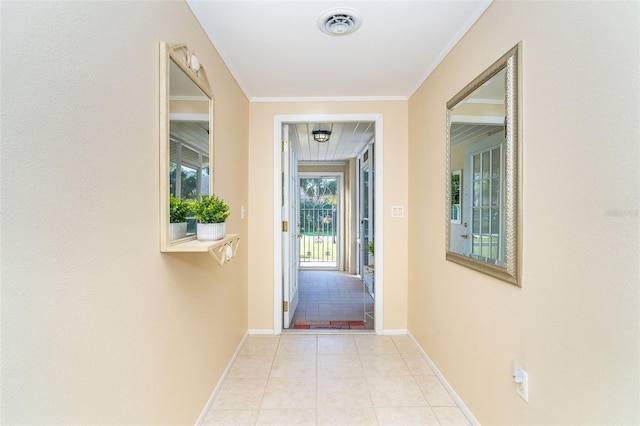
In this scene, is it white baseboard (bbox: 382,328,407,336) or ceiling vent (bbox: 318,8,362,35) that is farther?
white baseboard (bbox: 382,328,407,336)

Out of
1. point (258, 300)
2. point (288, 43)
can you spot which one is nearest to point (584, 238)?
point (288, 43)

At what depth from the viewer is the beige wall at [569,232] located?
0.88m

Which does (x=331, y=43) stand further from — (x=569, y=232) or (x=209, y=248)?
(x=569, y=232)

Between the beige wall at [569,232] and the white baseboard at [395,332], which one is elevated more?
the beige wall at [569,232]

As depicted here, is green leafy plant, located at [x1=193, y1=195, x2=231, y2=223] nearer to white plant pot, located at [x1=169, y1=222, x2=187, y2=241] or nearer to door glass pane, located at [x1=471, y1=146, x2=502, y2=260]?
white plant pot, located at [x1=169, y1=222, x2=187, y2=241]

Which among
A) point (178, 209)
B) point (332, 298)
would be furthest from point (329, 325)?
point (178, 209)

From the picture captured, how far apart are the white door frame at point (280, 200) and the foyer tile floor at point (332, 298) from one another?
0.44m

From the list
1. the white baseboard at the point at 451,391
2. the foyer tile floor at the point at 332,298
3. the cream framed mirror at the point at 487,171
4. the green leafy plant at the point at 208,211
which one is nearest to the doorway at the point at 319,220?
the foyer tile floor at the point at 332,298

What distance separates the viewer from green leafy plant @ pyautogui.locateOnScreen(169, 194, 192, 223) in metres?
1.33

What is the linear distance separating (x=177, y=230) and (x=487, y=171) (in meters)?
1.54

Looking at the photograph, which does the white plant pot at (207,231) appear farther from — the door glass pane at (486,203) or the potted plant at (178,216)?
the door glass pane at (486,203)

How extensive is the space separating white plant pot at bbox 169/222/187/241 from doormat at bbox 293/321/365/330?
2.09 m

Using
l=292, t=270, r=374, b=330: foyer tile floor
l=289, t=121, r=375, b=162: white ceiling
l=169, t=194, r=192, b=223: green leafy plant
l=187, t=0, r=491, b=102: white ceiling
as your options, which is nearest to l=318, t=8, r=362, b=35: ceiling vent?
l=187, t=0, r=491, b=102: white ceiling

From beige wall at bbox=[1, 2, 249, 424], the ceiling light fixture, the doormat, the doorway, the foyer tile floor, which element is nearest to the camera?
beige wall at bbox=[1, 2, 249, 424]
